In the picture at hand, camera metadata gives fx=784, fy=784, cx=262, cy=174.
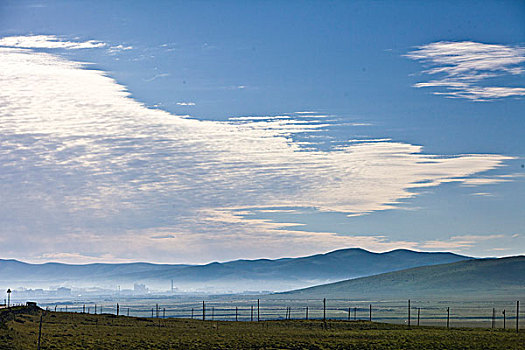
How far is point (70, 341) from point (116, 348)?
3756 millimetres

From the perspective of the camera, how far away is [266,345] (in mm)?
62000

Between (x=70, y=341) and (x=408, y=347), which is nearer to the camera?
(x=70, y=341)

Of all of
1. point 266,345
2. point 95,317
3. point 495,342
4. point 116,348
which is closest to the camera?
point 116,348

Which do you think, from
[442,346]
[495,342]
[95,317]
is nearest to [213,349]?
[442,346]

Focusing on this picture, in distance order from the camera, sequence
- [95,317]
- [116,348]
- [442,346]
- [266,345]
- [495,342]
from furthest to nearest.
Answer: [95,317] < [495,342] < [442,346] < [266,345] < [116,348]

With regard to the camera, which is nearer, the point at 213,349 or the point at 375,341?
the point at 213,349

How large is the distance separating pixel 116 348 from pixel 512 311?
6358 inches

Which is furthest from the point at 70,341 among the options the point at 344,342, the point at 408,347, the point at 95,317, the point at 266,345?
the point at 95,317

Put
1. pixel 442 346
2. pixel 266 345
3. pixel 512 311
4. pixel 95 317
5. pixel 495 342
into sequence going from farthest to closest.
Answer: pixel 512 311, pixel 95 317, pixel 495 342, pixel 442 346, pixel 266 345

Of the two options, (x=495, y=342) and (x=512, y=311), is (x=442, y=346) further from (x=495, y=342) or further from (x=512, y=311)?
(x=512, y=311)

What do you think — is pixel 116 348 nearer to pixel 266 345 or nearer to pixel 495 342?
pixel 266 345

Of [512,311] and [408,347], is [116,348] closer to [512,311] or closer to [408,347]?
[408,347]

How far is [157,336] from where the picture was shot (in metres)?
65.6

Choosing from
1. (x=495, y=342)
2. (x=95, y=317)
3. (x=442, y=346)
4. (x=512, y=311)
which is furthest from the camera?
(x=512, y=311)
